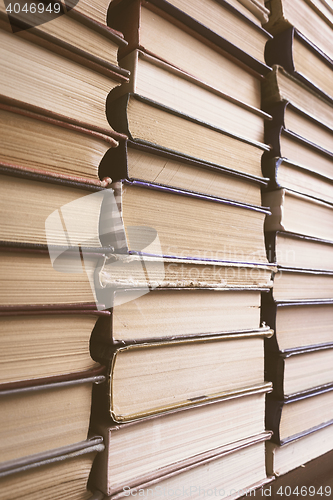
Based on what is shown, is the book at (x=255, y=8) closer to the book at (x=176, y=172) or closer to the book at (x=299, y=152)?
the book at (x=299, y=152)

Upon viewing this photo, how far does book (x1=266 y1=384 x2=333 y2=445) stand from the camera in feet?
2.20

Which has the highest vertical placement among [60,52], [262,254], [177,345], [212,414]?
[60,52]

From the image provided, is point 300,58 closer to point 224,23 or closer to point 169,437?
point 224,23

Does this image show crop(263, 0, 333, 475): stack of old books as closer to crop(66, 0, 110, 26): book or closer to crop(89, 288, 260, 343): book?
crop(89, 288, 260, 343): book

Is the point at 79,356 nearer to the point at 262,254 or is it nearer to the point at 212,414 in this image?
the point at 212,414

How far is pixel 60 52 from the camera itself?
43 cm

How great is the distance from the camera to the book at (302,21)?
0.72 meters

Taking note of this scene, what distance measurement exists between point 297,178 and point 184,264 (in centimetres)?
37

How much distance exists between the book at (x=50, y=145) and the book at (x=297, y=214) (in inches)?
14.9

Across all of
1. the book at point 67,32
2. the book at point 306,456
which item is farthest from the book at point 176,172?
the book at point 306,456

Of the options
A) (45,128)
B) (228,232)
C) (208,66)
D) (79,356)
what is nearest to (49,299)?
(79,356)

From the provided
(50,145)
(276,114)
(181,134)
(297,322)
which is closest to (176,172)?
(181,134)

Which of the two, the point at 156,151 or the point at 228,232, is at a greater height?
the point at 156,151

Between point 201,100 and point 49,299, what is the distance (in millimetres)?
398
